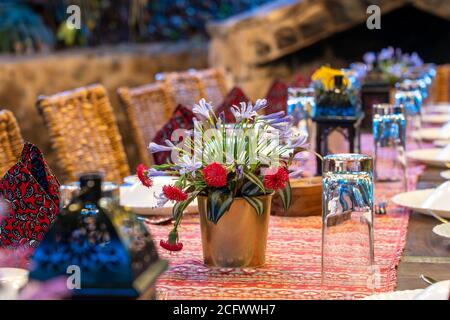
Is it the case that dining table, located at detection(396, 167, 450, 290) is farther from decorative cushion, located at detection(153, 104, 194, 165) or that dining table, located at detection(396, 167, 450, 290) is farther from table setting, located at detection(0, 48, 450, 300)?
decorative cushion, located at detection(153, 104, 194, 165)

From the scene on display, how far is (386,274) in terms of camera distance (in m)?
1.85

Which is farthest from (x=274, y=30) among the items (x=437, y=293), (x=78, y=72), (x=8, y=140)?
(x=437, y=293)

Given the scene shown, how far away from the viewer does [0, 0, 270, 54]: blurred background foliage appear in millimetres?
7668

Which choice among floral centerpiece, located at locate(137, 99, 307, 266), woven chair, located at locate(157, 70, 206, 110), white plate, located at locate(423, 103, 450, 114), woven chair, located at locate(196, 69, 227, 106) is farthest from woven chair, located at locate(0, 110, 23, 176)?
white plate, located at locate(423, 103, 450, 114)

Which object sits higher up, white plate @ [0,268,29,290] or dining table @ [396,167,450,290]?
white plate @ [0,268,29,290]

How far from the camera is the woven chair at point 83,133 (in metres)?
3.28

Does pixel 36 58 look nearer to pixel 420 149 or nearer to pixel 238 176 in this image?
pixel 420 149

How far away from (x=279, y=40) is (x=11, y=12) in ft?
6.64

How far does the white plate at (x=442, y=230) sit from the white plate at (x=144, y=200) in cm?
62

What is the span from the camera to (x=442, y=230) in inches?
85.0

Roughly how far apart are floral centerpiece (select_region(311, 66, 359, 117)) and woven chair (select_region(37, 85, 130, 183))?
79 centimetres

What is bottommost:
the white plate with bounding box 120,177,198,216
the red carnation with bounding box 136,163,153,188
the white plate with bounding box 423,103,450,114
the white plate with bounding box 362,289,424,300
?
the white plate with bounding box 362,289,424,300

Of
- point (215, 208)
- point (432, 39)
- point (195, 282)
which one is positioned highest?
point (432, 39)
